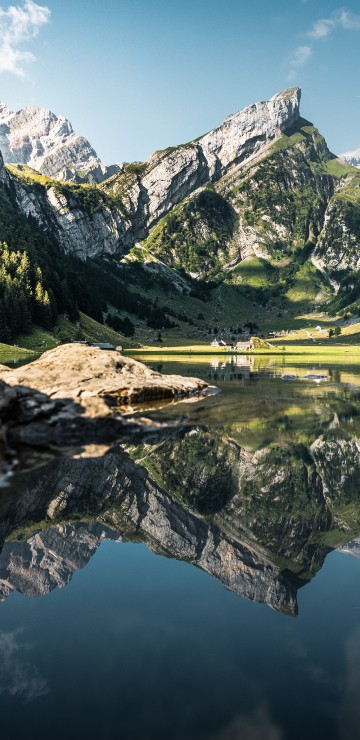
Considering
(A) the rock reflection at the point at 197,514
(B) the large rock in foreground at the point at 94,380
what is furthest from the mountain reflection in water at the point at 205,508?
(B) the large rock in foreground at the point at 94,380

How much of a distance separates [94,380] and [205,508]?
20.6 metres

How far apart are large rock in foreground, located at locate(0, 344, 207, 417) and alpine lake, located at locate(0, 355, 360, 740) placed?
31.5ft

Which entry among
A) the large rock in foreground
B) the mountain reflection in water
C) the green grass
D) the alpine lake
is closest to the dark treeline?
the green grass

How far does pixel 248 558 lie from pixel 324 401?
103ft

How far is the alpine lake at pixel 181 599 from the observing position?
281 inches

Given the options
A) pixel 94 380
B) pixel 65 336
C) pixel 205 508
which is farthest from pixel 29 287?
pixel 205 508

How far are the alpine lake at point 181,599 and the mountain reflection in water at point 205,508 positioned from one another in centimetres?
7

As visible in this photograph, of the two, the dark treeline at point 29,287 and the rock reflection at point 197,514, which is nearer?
the rock reflection at point 197,514

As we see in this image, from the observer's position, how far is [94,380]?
115 ft

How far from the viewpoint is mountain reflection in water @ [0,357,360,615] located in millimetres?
11977

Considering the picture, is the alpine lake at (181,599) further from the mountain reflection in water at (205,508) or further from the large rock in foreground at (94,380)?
the large rock in foreground at (94,380)

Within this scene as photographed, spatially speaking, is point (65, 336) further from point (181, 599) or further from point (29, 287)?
point (181, 599)

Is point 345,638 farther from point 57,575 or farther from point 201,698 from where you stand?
point 57,575

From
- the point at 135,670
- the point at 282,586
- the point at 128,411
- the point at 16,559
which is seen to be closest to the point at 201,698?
the point at 135,670
